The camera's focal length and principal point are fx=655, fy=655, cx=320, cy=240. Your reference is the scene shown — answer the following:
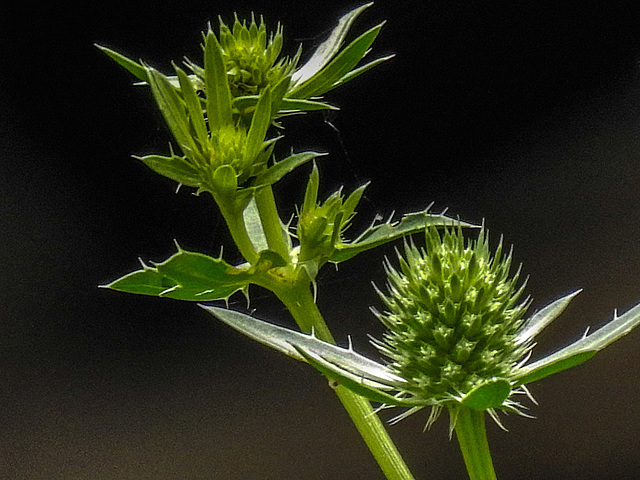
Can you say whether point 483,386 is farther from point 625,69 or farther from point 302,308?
point 625,69

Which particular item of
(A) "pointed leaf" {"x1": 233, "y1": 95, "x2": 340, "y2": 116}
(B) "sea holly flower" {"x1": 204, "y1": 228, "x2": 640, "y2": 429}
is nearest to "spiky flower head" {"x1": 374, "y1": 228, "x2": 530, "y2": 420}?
(B) "sea holly flower" {"x1": 204, "y1": 228, "x2": 640, "y2": 429}

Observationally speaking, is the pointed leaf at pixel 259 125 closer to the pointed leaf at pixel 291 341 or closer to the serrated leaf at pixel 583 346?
the pointed leaf at pixel 291 341

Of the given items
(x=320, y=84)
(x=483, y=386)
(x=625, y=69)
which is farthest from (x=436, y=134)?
(x=483, y=386)

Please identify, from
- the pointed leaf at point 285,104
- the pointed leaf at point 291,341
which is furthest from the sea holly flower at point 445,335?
the pointed leaf at point 285,104

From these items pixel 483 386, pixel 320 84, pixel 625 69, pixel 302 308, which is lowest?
pixel 483 386

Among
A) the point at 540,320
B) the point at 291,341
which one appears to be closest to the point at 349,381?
the point at 291,341

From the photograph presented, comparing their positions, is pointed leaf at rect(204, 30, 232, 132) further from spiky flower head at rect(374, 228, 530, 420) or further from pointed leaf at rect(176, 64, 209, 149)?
spiky flower head at rect(374, 228, 530, 420)

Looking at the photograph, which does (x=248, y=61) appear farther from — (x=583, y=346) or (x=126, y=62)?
(x=583, y=346)
